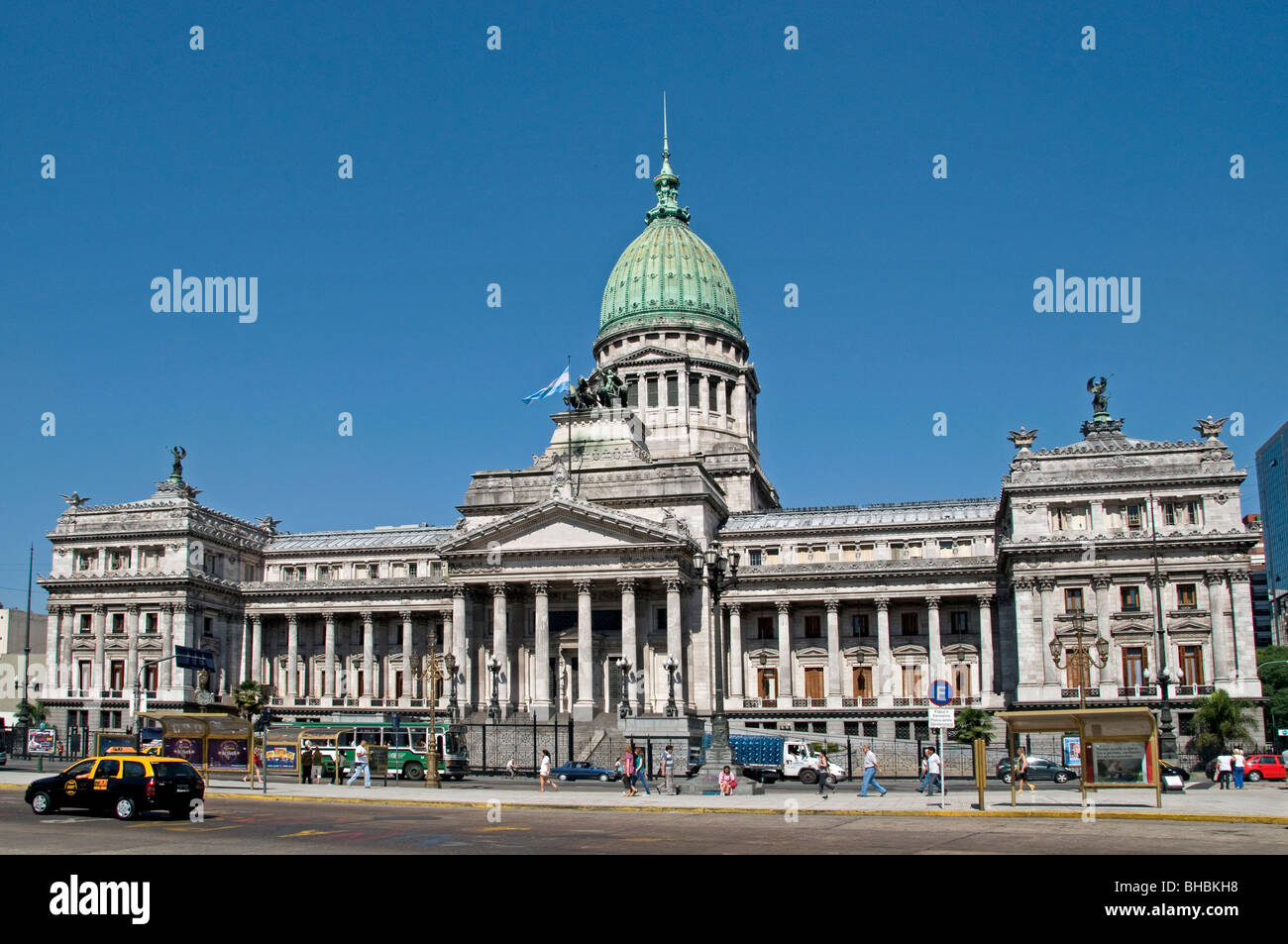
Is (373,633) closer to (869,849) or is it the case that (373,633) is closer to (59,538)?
(59,538)

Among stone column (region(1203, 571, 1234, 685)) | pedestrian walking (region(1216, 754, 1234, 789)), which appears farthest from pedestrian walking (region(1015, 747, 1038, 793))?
stone column (region(1203, 571, 1234, 685))

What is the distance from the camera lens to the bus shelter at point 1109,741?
39.8m

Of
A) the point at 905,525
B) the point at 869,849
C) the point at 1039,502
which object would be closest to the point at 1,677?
the point at 905,525

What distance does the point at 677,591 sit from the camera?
275ft

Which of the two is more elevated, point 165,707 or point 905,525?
point 905,525

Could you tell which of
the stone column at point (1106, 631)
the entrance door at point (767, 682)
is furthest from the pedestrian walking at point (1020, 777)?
the entrance door at point (767, 682)

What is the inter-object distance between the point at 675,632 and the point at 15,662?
71.2 metres

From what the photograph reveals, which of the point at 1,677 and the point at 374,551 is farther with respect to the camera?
the point at 1,677

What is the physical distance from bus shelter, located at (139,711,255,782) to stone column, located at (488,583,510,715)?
2788cm

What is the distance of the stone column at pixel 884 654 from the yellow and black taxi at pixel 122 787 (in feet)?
208

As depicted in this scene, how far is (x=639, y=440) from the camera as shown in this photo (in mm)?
101500
